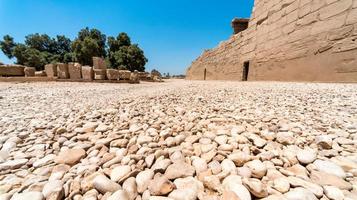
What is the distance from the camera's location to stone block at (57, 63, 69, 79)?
8219 millimetres

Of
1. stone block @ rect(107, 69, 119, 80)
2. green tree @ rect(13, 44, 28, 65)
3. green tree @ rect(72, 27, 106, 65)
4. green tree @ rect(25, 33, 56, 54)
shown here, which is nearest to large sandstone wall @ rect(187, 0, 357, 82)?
stone block @ rect(107, 69, 119, 80)

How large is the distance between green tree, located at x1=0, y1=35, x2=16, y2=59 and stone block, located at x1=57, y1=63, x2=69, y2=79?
23505 mm

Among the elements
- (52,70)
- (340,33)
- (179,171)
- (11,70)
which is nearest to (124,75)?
(52,70)

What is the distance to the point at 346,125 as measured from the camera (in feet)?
4.42

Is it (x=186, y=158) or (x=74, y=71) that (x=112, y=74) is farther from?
(x=186, y=158)

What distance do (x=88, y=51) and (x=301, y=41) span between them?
69.4 ft

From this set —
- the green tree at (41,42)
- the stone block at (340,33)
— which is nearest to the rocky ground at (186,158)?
the stone block at (340,33)

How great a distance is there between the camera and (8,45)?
22.6 m

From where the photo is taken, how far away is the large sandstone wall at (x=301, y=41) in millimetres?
3893

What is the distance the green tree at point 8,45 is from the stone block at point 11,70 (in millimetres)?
21429

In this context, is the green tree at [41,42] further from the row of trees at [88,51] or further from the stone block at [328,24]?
the stone block at [328,24]

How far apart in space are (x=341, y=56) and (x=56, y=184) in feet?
20.1

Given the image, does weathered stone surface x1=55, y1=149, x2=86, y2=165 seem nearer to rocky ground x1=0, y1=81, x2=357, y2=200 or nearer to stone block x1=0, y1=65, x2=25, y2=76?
rocky ground x1=0, y1=81, x2=357, y2=200

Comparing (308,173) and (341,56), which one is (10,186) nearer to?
(308,173)
